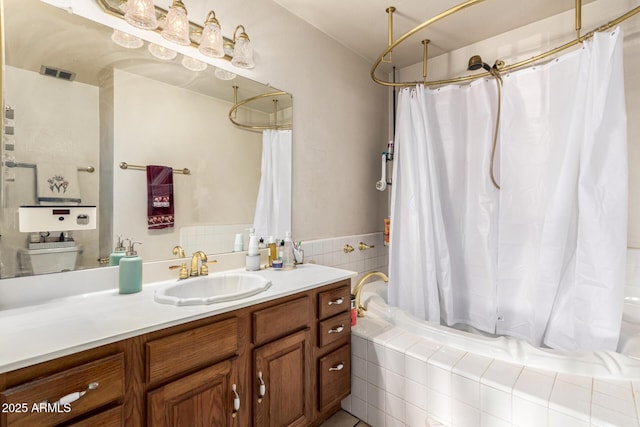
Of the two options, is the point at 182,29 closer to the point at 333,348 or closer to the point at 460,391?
the point at 333,348

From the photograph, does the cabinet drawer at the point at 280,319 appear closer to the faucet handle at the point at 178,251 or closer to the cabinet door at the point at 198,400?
the cabinet door at the point at 198,400

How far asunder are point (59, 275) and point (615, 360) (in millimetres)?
2193

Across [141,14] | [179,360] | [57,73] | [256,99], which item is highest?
[141,14]

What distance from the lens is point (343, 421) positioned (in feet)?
5.11

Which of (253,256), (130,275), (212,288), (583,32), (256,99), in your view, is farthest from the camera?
(583,32)

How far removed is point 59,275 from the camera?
1074 millimetres

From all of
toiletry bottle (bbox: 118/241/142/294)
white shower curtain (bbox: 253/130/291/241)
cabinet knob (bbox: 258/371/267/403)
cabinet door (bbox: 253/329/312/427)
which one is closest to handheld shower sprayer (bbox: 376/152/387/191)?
white shower curtain (bbox: 253/130/291/241)

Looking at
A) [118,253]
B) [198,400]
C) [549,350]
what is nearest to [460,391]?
[549,350]

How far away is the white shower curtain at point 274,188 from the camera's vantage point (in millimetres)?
1726

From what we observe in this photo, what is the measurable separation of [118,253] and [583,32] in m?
2.86

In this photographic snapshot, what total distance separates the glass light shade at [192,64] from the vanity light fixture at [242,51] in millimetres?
152

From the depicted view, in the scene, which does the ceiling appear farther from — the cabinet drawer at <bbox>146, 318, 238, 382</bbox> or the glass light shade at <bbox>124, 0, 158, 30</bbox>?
the cabinet drawer at <bbox>146, 318, 238, 382</bbox>

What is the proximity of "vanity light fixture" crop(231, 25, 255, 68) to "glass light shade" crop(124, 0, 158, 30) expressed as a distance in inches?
15.2

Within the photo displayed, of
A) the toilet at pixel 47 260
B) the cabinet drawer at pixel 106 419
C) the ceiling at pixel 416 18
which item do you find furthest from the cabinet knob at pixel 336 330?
the ceiling at pixel 416 18
